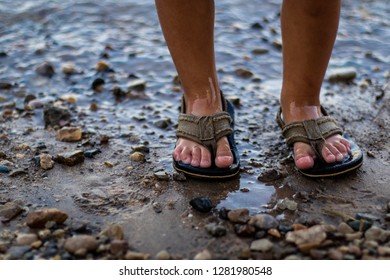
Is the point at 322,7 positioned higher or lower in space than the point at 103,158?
higher

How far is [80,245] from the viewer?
77.1 inches

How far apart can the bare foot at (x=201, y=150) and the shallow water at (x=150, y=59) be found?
0.47ft

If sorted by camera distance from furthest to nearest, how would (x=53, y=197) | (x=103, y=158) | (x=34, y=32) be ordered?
(x=34, y=32)
(x=103, y=158)
(x=53, y=197)

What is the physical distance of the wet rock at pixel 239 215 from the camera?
2.10 meters

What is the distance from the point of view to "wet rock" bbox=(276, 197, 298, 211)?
7.26 feet

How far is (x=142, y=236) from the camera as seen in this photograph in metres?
2.05

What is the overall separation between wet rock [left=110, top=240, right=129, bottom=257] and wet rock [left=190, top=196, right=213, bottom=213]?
0.36 meters

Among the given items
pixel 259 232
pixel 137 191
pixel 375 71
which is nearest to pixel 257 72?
pixel 375 71

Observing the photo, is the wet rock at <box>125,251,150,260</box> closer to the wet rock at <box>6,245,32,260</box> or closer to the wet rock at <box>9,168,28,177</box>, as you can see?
the wet rock at <box>6,245,32,260</box>

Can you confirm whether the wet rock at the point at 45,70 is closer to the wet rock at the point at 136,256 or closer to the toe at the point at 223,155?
the toe at the point at 223,155

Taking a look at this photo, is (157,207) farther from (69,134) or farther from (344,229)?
(69,134)

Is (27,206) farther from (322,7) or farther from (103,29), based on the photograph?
(103,29)

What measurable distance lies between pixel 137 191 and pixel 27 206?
471mm

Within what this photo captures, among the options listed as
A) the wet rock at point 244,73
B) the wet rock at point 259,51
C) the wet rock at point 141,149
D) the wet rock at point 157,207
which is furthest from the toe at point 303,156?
the wet rock at point 259,51
